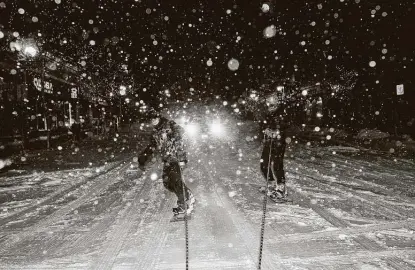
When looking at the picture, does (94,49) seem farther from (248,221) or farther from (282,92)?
(248,221)

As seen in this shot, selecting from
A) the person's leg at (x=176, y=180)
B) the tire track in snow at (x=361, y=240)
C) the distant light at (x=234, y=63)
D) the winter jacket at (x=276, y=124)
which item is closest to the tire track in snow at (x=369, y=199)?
the tire track in snow at (x=361, y=240)

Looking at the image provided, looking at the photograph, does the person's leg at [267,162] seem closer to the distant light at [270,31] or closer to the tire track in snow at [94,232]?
the tire track in snow at [94,232]

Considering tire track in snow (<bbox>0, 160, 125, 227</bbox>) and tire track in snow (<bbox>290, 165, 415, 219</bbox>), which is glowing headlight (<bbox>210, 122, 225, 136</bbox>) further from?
tire track in snow (<bbox>290, 165, 415, 219</bbox>)

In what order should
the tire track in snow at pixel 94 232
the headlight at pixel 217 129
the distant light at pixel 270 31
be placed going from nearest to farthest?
the tire track in snow at pixel 94 232
the distant light at pixel 270 31
the headlight at pixel 217 129

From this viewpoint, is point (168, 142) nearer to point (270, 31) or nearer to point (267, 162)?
point (267, 162)

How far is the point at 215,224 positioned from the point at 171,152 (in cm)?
129

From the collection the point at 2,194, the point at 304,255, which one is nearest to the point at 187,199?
the point at 304,255

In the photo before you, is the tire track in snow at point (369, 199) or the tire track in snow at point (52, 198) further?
the tire track in snow at point (52, 198)

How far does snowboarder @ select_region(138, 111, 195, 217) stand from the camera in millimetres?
5573

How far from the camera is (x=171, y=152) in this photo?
5.60 m

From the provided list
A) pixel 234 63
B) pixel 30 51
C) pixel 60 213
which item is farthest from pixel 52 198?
pixel 234 63

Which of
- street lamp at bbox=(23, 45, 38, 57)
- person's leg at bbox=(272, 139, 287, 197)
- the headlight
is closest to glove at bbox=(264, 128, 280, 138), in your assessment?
person's leg at bbox=(272, 139, 287, 197)

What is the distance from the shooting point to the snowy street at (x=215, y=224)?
4129mm

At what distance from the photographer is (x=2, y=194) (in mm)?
8469
